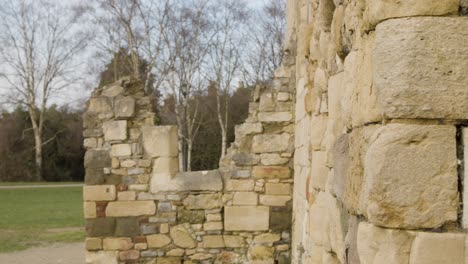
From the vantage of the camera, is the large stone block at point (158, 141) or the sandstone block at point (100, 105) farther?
the sandstone block at point (100, 105)

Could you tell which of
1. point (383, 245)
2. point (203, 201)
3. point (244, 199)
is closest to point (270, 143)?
point (244, 199)

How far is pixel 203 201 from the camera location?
6.88 metres

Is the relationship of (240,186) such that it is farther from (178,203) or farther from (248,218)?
(178,203)

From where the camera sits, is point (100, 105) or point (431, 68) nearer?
point (431, 68)

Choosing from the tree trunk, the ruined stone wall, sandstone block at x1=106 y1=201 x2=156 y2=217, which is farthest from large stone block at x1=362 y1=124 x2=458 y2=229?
the tree trunk

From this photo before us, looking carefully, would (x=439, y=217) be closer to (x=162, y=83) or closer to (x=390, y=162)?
(x=390, y=162)

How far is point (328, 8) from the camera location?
10.5 feet

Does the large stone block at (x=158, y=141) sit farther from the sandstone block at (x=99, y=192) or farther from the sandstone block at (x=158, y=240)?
the sandstone block at (x=158, y=240)

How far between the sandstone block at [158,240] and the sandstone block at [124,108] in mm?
1537

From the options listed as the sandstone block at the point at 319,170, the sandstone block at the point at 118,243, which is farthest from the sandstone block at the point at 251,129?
the sandstone block at the point at 319,170

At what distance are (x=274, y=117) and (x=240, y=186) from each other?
0.96 metres

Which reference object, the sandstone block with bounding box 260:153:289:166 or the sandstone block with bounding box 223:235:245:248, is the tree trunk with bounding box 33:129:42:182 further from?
the sandstone block with bounding box 260:153:289:166

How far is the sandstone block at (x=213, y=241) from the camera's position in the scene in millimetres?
6879

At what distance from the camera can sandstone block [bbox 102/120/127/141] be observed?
22.6 feet
